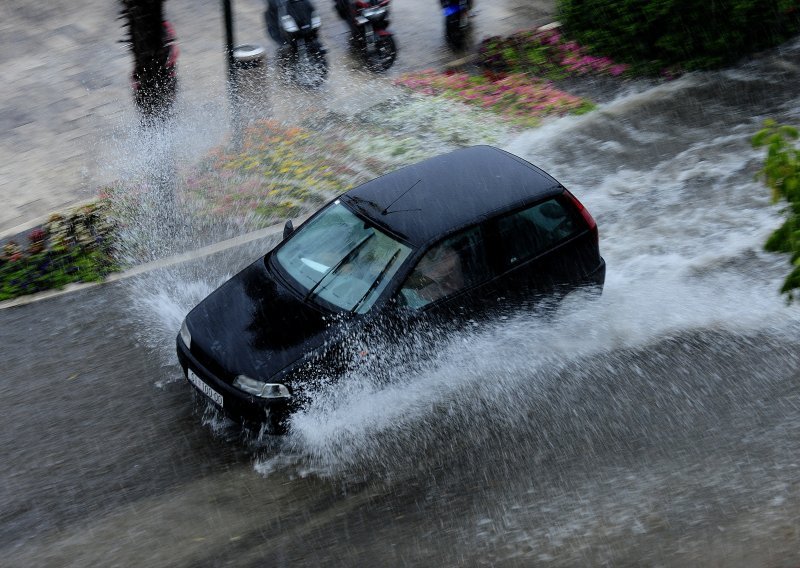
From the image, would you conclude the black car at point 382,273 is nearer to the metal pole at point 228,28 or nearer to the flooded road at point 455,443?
the flooded road at point 455,443

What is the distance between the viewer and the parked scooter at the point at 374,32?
47.2 feet

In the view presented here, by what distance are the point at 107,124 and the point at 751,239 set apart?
883 cm

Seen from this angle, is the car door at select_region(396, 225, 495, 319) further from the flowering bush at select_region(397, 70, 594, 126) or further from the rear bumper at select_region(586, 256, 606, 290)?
the flowering bush at select_region(397, 70, 594, 126)

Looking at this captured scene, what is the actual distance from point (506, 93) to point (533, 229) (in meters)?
5.96

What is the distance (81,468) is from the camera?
7.00 meters

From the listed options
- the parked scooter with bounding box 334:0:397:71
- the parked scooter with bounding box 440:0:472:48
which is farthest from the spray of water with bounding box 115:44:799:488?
the parked scooter with bounding box 440:0:472:48

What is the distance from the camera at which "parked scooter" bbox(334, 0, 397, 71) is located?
47.2ft

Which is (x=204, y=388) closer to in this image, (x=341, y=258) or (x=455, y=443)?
(x=341, y=258)

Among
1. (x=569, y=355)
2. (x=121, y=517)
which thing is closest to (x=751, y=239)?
(x=569, y=355)

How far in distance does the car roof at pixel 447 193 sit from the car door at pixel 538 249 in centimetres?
14

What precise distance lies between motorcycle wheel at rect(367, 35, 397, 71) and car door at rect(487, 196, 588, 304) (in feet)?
23.3

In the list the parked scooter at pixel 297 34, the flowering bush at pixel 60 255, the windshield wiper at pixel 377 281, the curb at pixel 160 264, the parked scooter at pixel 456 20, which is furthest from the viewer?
the parked scooter at pixel 456 20

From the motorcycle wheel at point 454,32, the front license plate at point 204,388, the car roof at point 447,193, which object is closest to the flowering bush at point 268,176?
the car roof at point 447,193

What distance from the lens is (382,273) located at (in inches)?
283
